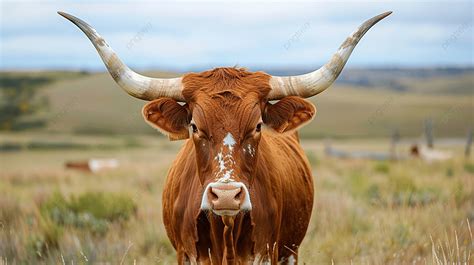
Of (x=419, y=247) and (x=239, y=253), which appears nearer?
(x=239, y=253)

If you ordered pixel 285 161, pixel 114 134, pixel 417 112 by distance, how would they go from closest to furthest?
1. pixel 285 161
2. pixel 114 134
3. pixel 417 112

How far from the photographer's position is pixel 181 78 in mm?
5180

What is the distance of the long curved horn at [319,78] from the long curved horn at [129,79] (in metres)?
0.76

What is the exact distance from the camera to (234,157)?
181 inches

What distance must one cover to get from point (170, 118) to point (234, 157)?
2.67 feet

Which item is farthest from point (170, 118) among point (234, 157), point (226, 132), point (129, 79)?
point (234, 157)

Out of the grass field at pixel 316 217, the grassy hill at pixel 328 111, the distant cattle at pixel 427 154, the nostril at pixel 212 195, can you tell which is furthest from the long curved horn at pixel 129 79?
the grassy hill at pixel 328 111

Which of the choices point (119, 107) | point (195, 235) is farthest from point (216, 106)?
point (119, 107)

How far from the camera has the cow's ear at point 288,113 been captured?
17.1ft

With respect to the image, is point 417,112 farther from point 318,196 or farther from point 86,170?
point 318,196

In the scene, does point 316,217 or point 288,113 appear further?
point 316,217

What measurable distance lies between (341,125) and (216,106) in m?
84.5

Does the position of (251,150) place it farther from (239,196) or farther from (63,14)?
(63,14)

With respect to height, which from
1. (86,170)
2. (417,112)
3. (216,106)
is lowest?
(417,112)
